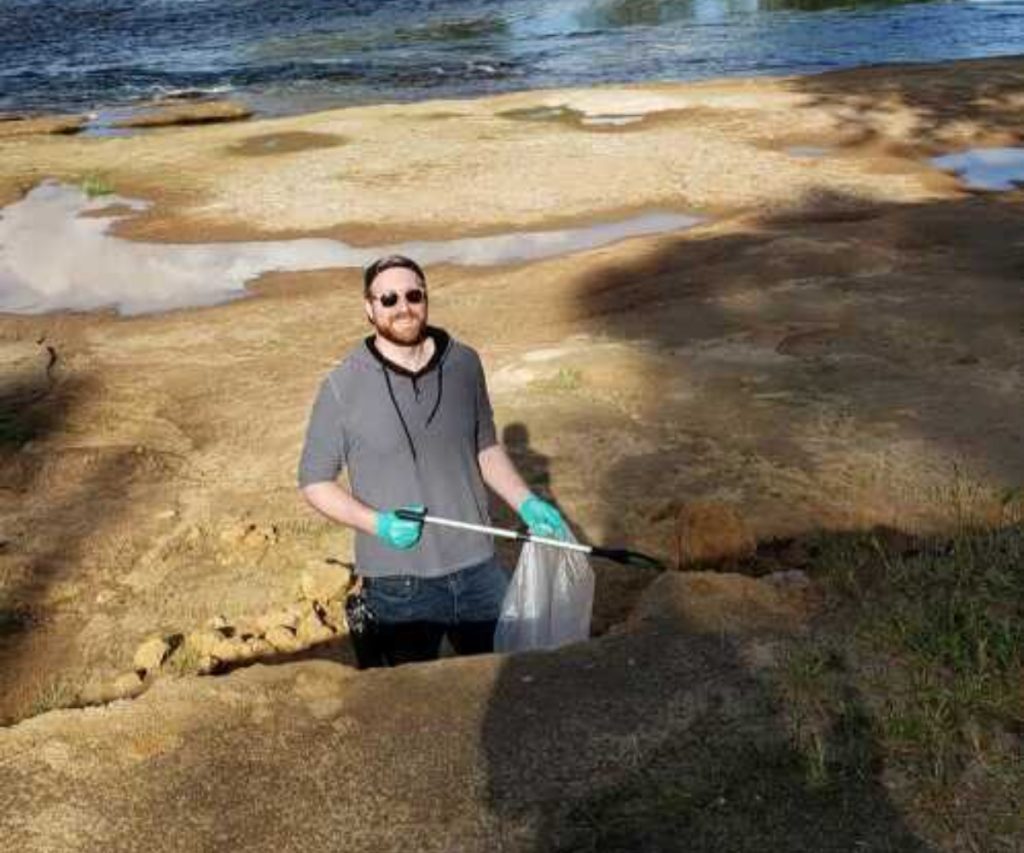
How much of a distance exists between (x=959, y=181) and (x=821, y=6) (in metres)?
26.6

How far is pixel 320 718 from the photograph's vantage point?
11.3 feet

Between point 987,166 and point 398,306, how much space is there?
15.2m

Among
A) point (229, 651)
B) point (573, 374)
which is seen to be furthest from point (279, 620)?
point (573, 374)

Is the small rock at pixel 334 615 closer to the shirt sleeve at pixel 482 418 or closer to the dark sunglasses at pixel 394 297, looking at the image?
the shirt sleeve at pixel 482 418

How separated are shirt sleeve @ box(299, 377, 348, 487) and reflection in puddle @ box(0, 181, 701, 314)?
27.2 feet

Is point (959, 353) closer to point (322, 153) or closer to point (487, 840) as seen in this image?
point (487, 840)

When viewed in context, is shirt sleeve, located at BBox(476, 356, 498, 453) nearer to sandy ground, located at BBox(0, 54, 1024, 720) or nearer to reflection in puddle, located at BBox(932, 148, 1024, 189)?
sandy ground, located at BBox(0, 54, 1024, 720)

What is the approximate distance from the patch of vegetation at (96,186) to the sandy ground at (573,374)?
0.95 ft

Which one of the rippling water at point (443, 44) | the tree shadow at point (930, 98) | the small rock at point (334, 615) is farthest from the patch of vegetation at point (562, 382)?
the rippling water at point (443, 44)

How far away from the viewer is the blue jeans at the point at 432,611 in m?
3.82

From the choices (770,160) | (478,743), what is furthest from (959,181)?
(478,743)

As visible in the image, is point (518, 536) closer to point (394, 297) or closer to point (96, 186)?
point (394, 297)

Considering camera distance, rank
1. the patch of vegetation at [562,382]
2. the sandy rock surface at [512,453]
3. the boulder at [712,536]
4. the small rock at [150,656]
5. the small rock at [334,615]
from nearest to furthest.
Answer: the sandy rock surface at [512,453] → the small rock at [150,656] → the small rock at [334,615] → the boulder at [712,536] → the patch of vegetation at [562,382]

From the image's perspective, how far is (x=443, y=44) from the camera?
3575 cm
